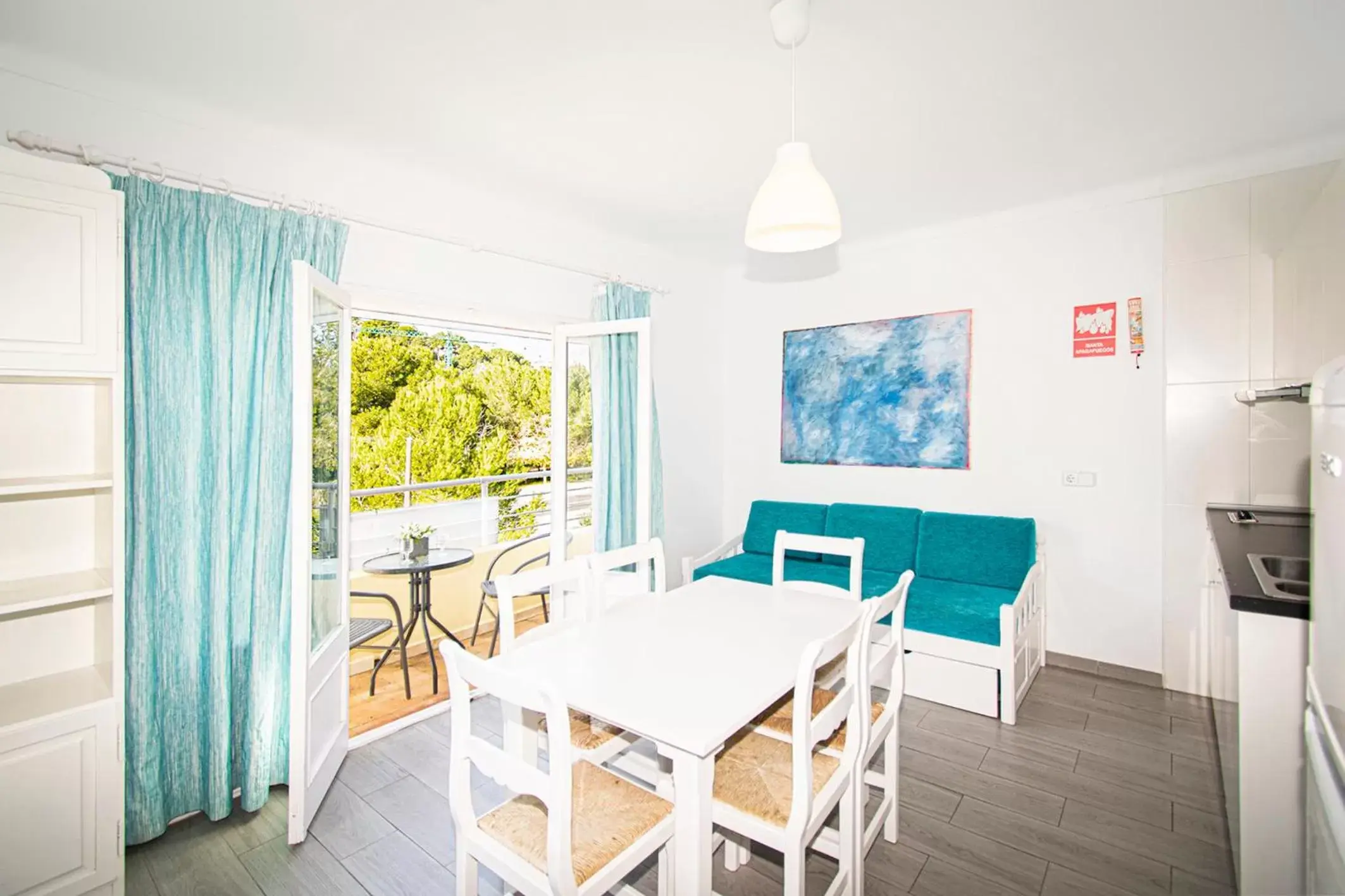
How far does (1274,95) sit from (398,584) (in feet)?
16.4

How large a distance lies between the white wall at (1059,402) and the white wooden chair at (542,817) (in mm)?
2974

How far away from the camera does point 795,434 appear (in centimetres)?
449

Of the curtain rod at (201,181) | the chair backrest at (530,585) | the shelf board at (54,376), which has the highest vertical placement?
the curtain rod at (201,181)

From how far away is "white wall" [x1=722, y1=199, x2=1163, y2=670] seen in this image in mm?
3232

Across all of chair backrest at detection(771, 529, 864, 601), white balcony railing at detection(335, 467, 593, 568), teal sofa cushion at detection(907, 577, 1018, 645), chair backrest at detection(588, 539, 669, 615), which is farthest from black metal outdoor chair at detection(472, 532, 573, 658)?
teal sofa cushion at detection(907, 577, 1018, 645)

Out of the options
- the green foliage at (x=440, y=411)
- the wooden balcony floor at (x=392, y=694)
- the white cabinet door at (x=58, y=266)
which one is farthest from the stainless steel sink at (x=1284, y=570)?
the green foliage at (x=440, y=411)

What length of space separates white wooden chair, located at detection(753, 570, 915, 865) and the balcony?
1869mm

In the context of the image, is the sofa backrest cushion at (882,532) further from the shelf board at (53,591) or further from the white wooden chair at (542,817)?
the shelf board at (53,591)

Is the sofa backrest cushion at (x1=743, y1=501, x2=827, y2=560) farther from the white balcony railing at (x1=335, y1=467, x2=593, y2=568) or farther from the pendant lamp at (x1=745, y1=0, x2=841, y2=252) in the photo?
the pendant lamp at (x1=745, y1=0, x2=841, y2=252)

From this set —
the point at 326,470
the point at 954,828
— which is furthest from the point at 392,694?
the point at 954,828

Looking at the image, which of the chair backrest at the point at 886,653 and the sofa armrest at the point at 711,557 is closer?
the chair backrest at the point at 886,653

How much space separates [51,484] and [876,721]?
99.2 inches

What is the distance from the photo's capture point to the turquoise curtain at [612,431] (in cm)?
360

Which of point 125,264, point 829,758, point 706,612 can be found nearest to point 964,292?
point 706,612
